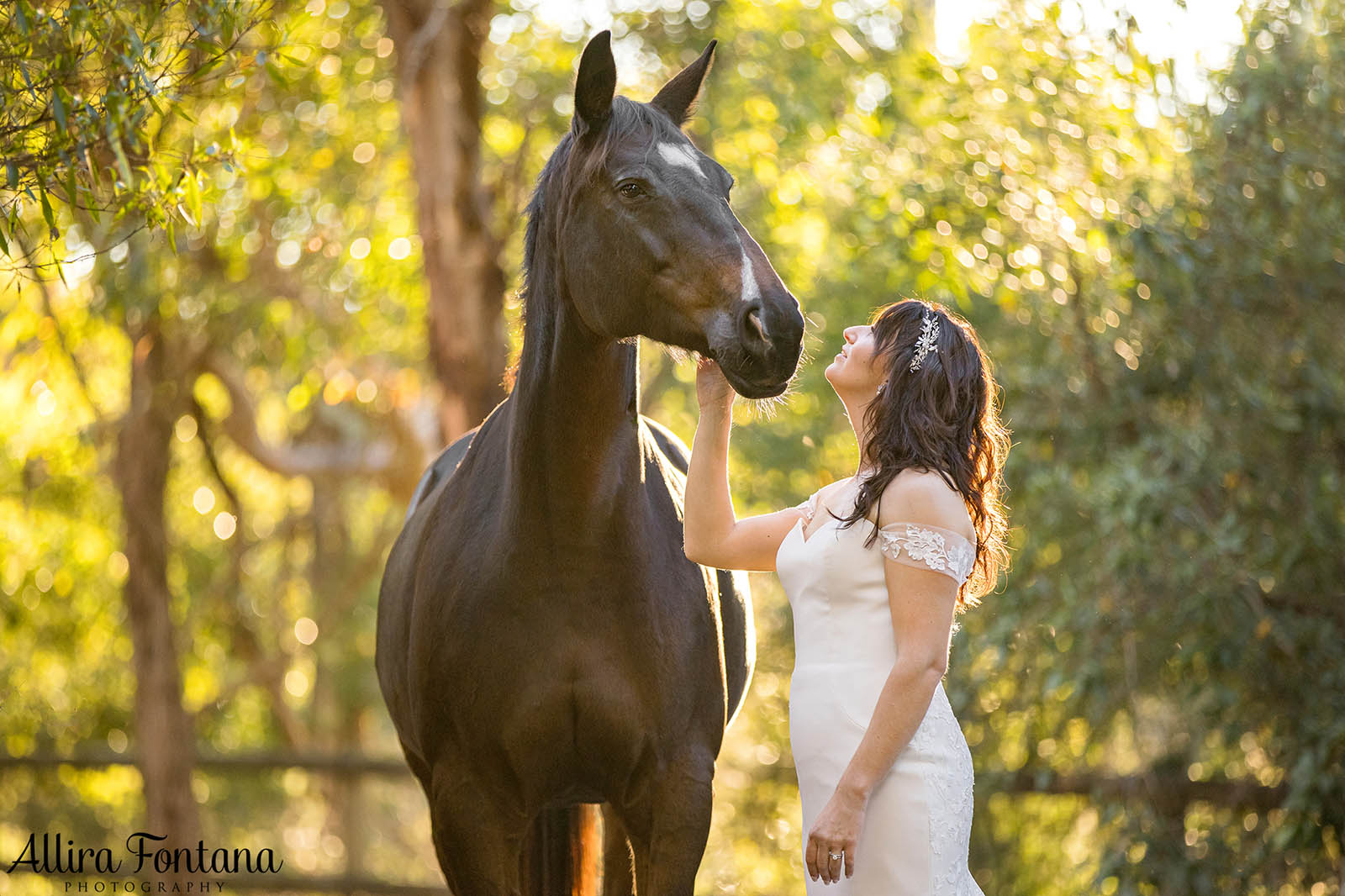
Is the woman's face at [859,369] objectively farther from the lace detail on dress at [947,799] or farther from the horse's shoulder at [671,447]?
the horse's shoulder at [671,447]

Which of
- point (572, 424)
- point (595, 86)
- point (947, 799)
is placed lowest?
point (947, 799)

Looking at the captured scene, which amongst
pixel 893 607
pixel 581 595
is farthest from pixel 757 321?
pixel 581 595

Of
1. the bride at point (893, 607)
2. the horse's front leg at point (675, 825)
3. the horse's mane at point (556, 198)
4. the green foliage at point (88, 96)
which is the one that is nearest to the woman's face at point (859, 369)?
the bride at point (893, 607)

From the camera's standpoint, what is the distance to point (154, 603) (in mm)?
9039

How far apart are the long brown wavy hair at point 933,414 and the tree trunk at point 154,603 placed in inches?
292

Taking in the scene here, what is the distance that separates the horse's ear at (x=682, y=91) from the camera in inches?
119

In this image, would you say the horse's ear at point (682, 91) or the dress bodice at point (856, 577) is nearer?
the dress bodice at point (856, 577)

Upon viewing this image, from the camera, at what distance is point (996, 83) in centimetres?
634

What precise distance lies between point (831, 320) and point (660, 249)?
5.60 metres

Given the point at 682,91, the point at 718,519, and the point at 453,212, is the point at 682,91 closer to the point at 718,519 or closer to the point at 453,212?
the point at 718,519

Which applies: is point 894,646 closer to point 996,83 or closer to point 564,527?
point 564,527

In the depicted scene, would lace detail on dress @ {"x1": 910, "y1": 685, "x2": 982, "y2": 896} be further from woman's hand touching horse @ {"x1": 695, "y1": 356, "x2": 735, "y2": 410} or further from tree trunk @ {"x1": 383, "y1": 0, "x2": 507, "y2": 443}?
tree trunk @ {"x1": 383, "y1": 0, "x2": 507, "y2": 443}

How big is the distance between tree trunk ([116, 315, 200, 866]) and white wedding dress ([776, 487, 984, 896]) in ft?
24.4

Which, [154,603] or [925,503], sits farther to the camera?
[154,603]
